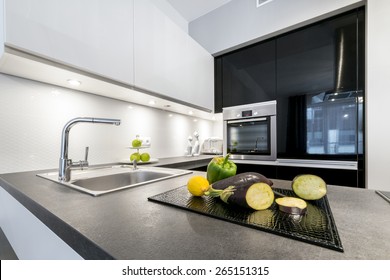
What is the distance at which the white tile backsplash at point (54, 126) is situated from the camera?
40.3 inches

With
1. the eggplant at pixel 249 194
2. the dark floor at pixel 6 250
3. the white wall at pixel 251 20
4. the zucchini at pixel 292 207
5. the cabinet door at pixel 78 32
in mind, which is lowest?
the dark floor at pixel 6 250

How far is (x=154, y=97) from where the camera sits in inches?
57.8

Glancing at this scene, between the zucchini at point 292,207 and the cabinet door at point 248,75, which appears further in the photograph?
the cabinet door at point 248,75

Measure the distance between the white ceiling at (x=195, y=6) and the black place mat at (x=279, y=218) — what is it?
2296 mm

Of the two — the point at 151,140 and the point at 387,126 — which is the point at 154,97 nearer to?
the point at 151,140

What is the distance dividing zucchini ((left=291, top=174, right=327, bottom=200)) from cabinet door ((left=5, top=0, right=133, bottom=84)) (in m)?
1.13

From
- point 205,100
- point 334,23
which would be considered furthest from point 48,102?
point 334,23

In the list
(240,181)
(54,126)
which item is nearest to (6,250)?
(54,126)

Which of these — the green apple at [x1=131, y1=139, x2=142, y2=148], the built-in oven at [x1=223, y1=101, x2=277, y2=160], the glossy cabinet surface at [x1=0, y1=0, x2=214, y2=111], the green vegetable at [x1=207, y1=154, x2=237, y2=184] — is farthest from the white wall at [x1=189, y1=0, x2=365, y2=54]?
the green vegetable at [x1=207, y1=154, x2=237, y2=184]

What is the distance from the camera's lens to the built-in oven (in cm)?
169

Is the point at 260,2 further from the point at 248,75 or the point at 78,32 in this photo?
the point at 78,32

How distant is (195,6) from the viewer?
2.08 meters

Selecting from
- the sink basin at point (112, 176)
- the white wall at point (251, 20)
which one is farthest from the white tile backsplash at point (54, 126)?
the white wall at point (251, 20)

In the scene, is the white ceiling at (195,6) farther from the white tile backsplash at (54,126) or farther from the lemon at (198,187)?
the lemon at (198,187)
